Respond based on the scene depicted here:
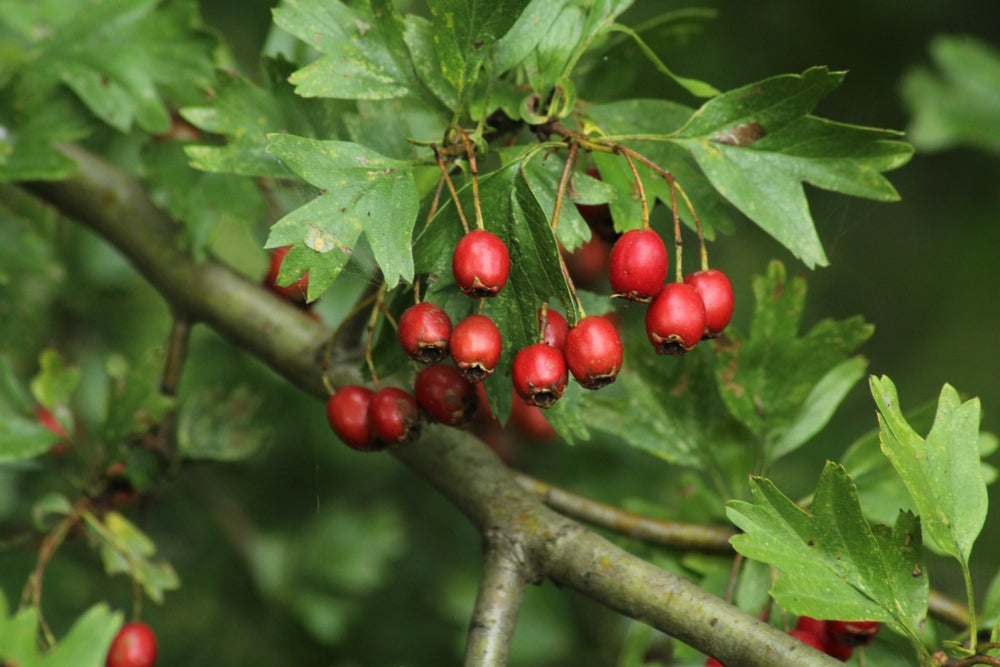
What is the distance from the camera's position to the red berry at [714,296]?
938 mm

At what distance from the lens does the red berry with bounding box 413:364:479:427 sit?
0.96 meters

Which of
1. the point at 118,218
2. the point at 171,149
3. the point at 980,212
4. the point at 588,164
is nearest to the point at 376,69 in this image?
the point at 588,164

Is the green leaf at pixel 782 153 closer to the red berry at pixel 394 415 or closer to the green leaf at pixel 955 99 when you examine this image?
the red berry at pixel 394 415

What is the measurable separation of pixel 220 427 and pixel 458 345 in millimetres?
664

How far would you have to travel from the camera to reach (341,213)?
0.88 meters

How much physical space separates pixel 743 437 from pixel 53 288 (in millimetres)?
1104

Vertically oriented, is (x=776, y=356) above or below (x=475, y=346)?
above

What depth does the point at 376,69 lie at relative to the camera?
3.17ft

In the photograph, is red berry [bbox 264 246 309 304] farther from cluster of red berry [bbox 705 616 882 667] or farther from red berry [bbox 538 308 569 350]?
cluster of red berry [bbox 705 616 882 667]

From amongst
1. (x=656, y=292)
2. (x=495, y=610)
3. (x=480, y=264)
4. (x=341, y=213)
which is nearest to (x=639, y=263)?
(x=656, y=292)

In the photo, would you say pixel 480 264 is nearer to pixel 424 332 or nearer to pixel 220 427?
pixel 424 332

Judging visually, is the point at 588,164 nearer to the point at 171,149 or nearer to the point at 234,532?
the point at 171,149

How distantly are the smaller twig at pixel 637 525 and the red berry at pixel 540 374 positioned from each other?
0.33 metres

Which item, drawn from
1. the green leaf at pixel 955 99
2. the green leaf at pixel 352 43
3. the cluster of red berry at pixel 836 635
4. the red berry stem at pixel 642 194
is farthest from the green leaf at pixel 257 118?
the green leaf at pixel 955 99
